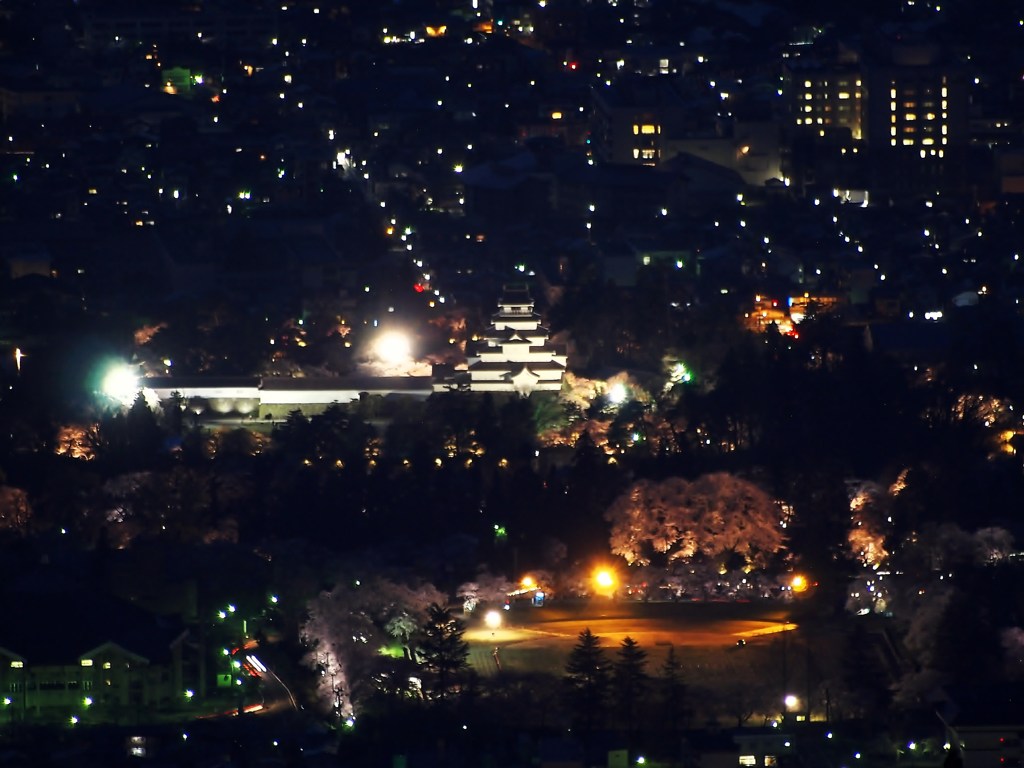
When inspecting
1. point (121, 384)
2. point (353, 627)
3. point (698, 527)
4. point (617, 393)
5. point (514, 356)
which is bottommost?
point (353, 627)

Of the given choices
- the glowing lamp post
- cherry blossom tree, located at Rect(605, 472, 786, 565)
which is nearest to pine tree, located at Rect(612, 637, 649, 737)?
the glowing lamp post

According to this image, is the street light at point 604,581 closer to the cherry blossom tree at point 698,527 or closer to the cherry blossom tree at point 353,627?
the cherry blossom tree at point 698,527

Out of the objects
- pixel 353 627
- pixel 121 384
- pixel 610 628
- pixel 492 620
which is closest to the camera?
pixel 353 627

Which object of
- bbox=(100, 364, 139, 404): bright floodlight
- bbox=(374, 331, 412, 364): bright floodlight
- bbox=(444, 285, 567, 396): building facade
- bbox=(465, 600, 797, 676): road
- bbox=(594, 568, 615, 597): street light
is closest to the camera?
bbox=(465, 600, 797, 676): road

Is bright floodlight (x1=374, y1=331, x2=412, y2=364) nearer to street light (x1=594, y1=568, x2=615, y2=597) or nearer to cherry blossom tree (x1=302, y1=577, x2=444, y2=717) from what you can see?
street light (x1=594, y1=568, x2=615, y2=597)

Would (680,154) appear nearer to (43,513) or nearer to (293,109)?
(293,109)

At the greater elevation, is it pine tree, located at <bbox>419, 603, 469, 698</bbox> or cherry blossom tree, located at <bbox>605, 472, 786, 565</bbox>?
cherry blossom tree, located at <bbox>605, 472, 786, 565</bbox>

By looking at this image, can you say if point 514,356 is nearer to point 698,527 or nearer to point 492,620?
point 698,527

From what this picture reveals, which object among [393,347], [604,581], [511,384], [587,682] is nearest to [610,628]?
[604,581]
